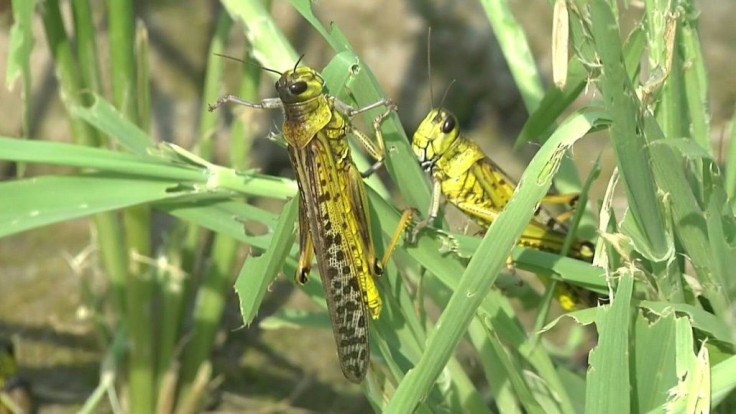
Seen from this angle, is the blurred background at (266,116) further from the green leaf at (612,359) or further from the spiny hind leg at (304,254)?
the green leaf at (612,359)

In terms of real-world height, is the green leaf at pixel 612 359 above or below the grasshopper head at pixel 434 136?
below

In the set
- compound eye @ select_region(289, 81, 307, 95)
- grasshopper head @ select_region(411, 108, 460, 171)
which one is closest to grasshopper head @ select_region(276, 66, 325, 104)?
compound eye @ select_region(289, 81, 307, 95)

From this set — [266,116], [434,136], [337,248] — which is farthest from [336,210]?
[266,116]

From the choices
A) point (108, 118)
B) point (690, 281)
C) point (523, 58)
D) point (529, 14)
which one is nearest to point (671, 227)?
point (690, 281)

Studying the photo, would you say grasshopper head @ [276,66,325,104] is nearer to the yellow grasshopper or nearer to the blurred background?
the yellow grasshopper

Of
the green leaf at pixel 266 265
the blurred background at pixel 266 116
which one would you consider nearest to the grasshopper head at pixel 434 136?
the green leaf at pixel 266 265

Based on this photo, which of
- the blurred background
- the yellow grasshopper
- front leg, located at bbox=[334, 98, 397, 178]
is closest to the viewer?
front leg, located at bbox=[334, 98, 397, 178]
